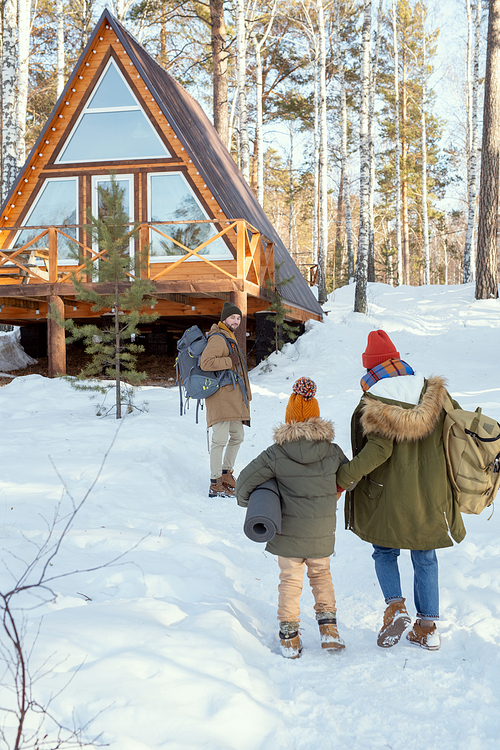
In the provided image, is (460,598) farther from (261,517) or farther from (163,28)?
(163,28)

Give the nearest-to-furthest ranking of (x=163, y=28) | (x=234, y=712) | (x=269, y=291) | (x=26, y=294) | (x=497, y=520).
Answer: (x=234, y=712)
(x=497, y=520)
(x=26, y=294)
(x=269, y=291)
(x=163, y=28)

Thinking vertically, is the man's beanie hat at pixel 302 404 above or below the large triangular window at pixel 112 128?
below

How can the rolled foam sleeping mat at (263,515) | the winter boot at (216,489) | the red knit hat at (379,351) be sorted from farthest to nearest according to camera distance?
the winter boot at (216,489), the red knit hat at (379,351), the rolled foam sleeping mat at (263,515)

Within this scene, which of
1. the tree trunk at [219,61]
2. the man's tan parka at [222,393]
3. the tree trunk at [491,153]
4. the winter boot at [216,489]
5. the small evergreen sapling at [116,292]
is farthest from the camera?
the tree trunk at [219,61]

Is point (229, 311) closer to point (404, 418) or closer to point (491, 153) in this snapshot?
point (404, 418)

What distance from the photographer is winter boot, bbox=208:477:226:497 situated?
204 inches

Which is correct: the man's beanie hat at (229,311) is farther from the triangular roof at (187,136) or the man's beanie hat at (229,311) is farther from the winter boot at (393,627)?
the triangular roof at (187,136)

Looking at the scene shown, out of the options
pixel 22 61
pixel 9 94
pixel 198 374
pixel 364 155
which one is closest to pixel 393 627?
pixel 198 374

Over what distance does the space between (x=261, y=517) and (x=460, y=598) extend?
4.55ft

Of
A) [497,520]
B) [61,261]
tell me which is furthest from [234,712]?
[61,261]

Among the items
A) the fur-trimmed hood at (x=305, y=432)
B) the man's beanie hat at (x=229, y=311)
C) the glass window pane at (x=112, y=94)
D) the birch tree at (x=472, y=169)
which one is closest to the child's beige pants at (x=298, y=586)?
the fur-trimmed hood at (x=305, y=432)

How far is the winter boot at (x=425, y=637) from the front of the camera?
2744 mm

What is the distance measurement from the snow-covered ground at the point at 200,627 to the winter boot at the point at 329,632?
61 millimetres

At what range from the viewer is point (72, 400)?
8.04m
